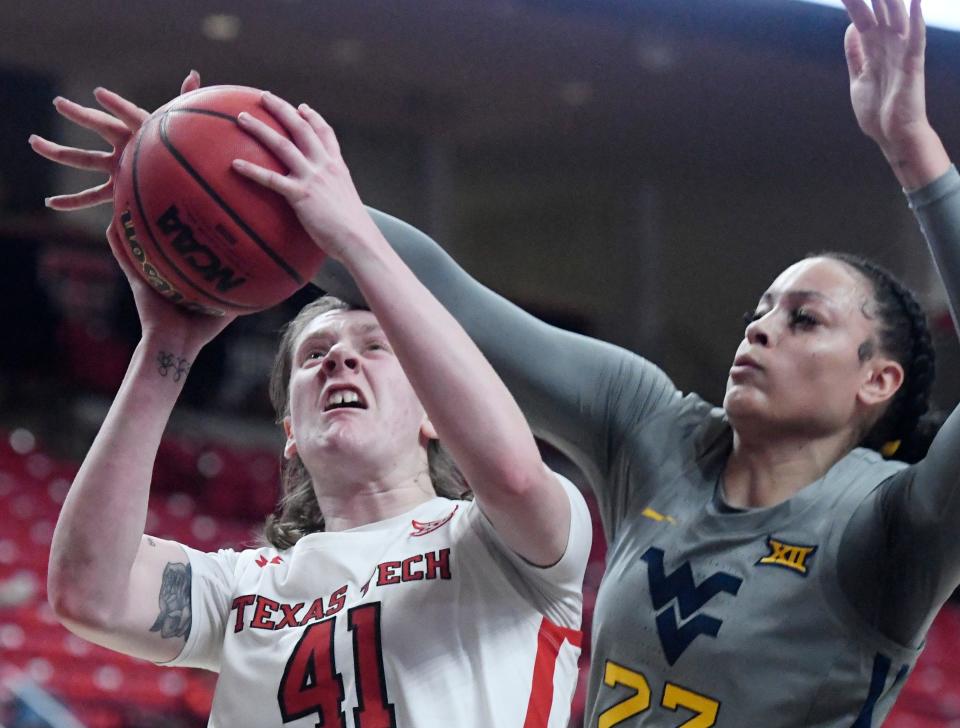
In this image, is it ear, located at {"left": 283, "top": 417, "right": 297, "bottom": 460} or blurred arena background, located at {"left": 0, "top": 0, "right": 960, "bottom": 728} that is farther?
blurred arena background, located at {"left": 0, "top": 0, "right": 960, "bottom": 728}

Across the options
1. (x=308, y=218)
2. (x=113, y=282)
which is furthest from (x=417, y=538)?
(x=113, y=282)

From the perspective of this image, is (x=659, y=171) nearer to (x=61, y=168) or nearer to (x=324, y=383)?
(x=61, y=168)

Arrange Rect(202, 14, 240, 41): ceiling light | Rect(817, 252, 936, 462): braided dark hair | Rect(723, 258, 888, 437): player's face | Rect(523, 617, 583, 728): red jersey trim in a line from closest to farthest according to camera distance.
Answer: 1. Rect(523, 617, 583, 728): red jersey trim
2. Rect(723, 258, 888, 437): player's face
3. Rect(817, 252, 936, 462): braided dark hair
4. Rect(202, 14, 240, 41): ceiling light

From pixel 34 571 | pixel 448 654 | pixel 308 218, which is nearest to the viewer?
pixel 308 218

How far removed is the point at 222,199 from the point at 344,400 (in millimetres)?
462

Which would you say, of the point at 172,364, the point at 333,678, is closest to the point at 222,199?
the point at 172,364

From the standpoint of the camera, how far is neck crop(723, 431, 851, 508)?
1871 millimetres

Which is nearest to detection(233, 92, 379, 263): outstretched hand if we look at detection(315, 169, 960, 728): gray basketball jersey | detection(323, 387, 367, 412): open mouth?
detection(315, 169, 960, 728): gray basketball jersey

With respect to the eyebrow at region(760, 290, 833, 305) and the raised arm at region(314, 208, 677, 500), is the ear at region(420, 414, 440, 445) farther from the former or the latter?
the eyebrow at region(760, 290, 833, 305)

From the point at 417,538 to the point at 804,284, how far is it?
735 millimetres

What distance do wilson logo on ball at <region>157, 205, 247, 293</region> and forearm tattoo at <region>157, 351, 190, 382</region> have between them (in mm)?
211

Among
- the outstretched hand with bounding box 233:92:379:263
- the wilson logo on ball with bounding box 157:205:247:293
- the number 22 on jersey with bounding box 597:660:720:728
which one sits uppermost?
the outstretched hand with bounding box 233:92:379:263

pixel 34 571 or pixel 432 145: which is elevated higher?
pixel 432 145

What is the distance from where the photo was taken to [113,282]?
23.4 feet
